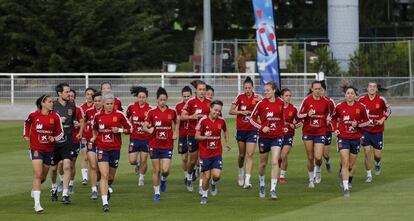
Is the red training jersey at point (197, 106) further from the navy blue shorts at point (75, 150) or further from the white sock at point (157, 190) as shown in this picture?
the navy blue shorts at point (75, 150)

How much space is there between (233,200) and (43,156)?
354 cm

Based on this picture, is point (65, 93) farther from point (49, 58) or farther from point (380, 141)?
point (49, 58)

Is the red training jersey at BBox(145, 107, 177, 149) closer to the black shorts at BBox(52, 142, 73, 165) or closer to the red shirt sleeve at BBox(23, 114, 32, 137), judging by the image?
the black shorts at BBox(52, 142, 73, 165)

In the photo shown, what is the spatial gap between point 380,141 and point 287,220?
743 cm

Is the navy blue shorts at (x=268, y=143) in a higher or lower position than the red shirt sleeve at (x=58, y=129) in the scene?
lower

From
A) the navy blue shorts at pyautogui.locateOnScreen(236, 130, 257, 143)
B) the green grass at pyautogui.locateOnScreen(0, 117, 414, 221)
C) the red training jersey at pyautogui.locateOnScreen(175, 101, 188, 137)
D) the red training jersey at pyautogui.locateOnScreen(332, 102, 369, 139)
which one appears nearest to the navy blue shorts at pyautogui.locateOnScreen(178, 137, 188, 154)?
the red training jersey at pyautogui.locateOnScreen(175, 101, 188, 137)

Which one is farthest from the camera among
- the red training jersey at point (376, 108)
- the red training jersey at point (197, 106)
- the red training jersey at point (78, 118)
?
the red training jersey at point (376, 108)

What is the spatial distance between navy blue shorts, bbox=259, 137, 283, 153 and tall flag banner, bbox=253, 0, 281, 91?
53.9ft

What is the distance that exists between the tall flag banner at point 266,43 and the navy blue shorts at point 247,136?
14.4 metres

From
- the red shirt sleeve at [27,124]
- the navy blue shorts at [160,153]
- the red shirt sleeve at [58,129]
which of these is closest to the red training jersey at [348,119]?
the navy blue shorts at [160,153]

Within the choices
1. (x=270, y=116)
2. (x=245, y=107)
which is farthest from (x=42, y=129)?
(x=245, y=107)

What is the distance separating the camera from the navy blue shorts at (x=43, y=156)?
69.2 feet

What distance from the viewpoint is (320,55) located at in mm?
50469

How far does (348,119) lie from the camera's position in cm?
2277
